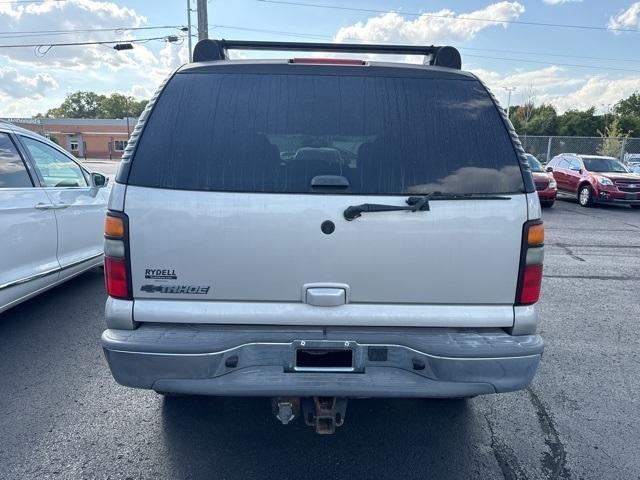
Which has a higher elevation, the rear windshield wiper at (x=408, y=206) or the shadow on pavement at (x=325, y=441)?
the rear windshield wiper at (x=408, y=206)

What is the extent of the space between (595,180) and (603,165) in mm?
1317

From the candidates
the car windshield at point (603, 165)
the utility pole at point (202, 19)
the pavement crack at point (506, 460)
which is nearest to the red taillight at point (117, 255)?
the pavement crack at point (506, 460)

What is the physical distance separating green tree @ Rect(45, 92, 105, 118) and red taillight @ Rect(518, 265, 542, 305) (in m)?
122

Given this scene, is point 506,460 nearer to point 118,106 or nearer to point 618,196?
point 618,196

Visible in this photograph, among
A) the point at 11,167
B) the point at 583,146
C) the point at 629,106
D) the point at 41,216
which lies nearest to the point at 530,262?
the point at 41,216

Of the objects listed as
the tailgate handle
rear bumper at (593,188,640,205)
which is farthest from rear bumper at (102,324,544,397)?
rear bumper at (593,188,640,205)

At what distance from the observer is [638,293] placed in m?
5.96

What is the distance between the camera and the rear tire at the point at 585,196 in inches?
588

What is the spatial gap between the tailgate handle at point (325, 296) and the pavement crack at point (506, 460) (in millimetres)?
1351

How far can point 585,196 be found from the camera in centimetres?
1516

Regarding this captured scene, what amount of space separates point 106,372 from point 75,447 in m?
0.92

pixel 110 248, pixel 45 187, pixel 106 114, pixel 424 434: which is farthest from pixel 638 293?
pixel 106 114

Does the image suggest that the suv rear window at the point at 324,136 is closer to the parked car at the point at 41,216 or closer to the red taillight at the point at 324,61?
the red taillight at the point at 324,61

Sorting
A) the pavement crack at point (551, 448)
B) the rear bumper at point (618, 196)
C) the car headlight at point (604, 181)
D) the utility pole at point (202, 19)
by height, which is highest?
the utility pole at point (202, 19)
